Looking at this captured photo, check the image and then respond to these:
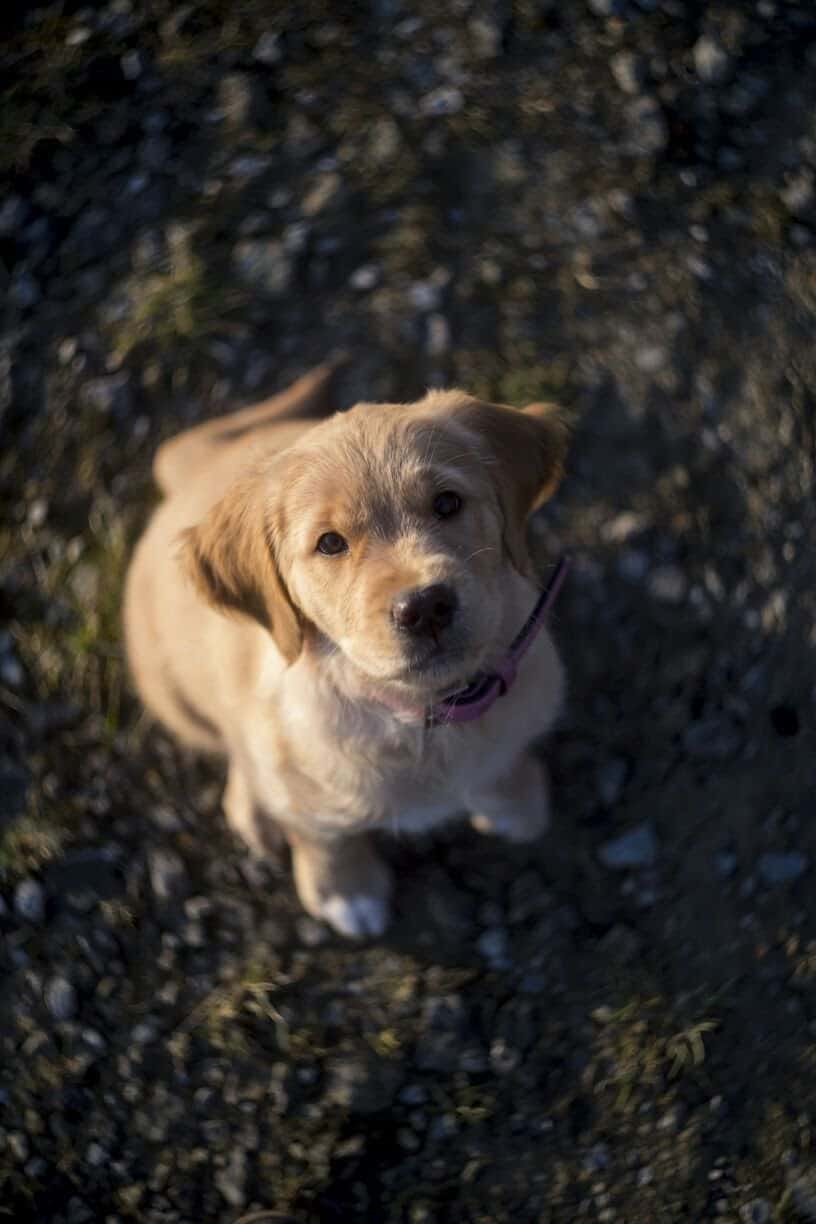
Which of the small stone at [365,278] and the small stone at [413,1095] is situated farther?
the small stone at [365,278]

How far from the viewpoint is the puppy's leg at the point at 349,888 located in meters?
2.79

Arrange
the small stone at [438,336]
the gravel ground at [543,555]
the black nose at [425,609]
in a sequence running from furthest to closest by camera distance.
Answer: the small stone at [438,336] → the gravel ground at [543,555] → the black nose at [425,609]

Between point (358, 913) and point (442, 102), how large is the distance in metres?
2.58

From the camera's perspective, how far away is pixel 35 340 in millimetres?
3551

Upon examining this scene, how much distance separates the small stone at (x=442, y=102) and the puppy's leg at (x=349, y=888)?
7.73 feet

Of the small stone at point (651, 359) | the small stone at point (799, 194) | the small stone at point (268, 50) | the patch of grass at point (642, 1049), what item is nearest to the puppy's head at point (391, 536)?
the small stone at point (651, 359)

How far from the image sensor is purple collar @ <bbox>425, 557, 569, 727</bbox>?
2186mm

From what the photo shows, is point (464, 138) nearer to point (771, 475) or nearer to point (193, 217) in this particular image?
point (193, 217)

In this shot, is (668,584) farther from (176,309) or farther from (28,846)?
(28,846)

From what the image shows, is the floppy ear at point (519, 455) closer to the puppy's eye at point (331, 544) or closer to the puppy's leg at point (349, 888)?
the puppy's eye at point (331, 544)

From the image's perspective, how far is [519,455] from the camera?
2176 mm

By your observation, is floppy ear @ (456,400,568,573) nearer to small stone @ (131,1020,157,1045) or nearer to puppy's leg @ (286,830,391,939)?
puppy's leg @ (286,830,391,939)

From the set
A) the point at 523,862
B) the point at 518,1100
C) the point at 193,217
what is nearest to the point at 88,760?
the point at 523,862

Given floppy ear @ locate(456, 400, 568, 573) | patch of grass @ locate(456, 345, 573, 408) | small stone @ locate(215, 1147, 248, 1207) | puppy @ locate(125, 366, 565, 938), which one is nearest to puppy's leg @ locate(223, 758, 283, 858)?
puppy @ locate(125, 366, 565, 938)
